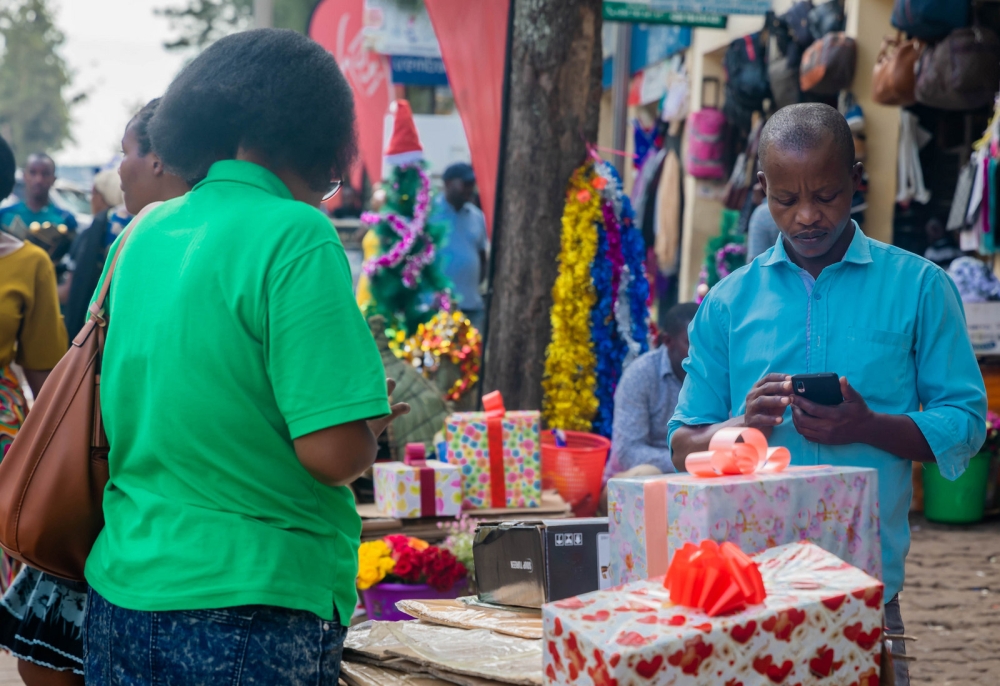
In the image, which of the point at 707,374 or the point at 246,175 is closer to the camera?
the point at 246,175

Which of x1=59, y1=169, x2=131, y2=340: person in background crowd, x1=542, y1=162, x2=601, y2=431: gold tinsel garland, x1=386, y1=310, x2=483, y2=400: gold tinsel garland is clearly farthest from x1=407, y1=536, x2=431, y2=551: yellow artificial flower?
x1=386, y1=310, x2=483, y2=400: gold tinsel garland

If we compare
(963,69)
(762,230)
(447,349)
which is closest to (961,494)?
(963,69)

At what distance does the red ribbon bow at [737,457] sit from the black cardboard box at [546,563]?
807 mm

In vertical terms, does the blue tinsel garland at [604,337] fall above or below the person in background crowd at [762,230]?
below

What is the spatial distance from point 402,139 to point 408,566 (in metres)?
4.37

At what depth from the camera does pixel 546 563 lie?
2.54 meters

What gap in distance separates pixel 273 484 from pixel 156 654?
0.33 m

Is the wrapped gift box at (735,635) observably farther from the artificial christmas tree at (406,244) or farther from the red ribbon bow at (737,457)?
the artificial christmas tree at (406,244)

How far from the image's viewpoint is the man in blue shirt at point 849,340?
1.99 metres

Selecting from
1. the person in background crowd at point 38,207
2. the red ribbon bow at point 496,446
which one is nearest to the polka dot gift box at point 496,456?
the red ribbon bow at point 496,446

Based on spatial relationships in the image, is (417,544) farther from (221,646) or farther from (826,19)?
(826,19)

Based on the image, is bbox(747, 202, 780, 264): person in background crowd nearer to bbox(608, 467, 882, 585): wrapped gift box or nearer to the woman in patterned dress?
the woman in patterned dress

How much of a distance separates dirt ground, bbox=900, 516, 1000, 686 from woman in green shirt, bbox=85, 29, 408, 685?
2661 mm

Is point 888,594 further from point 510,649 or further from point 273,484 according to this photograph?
point 273,484
